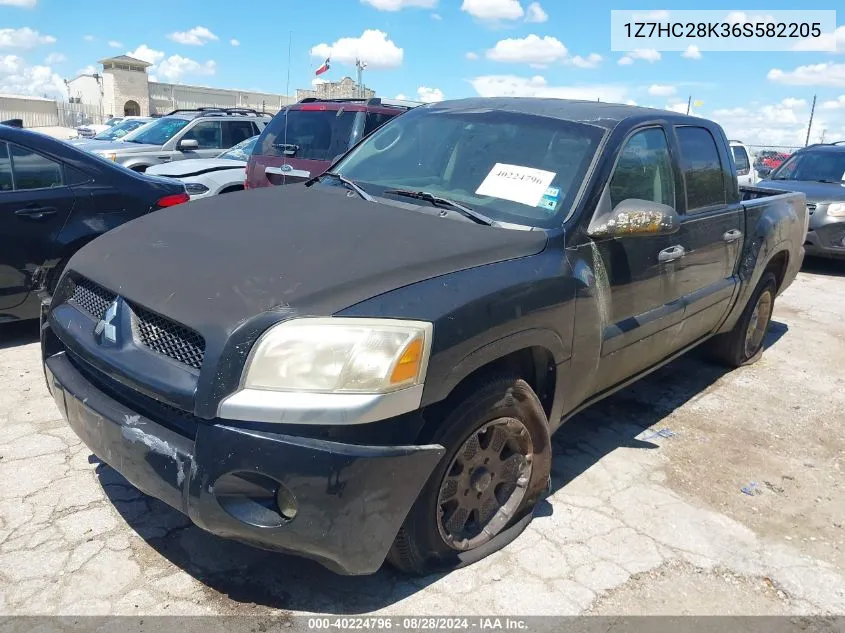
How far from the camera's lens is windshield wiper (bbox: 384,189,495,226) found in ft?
9.89

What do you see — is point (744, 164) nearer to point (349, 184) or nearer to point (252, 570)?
point (349, 184)

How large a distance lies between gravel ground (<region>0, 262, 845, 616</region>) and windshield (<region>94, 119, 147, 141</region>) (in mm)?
11326

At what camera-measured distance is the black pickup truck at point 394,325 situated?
6.95 feet

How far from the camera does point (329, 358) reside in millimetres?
2125

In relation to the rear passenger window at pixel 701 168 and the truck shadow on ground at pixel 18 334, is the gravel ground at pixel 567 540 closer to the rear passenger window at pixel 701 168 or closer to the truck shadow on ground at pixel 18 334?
the truck shadow on ground at pixel 18 334

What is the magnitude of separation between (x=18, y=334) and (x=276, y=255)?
12.3 ft

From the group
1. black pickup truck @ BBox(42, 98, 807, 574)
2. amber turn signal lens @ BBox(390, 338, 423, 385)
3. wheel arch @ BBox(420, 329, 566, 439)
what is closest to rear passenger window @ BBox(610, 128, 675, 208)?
black pickup truck @ BBox(42, 98, 807, 574)

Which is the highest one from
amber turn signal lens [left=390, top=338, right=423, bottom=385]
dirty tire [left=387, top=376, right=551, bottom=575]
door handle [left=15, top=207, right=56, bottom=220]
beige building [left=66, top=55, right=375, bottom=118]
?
beige building [left=66, top=55, right=375, bottom=118]

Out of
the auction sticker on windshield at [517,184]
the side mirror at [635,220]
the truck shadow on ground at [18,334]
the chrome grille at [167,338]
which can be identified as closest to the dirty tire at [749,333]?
the side mirror at [635,220]

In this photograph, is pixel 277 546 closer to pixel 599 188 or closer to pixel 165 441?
pixel 165 441

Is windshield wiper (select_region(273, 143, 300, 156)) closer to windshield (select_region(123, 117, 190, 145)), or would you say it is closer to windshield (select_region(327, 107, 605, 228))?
windshield (select_region(327, 107, 605, 228))

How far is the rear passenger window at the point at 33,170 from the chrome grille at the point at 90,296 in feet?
8.06

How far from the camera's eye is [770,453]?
4.07 meters

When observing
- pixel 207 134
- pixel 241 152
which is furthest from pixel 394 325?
pixel 207 134
